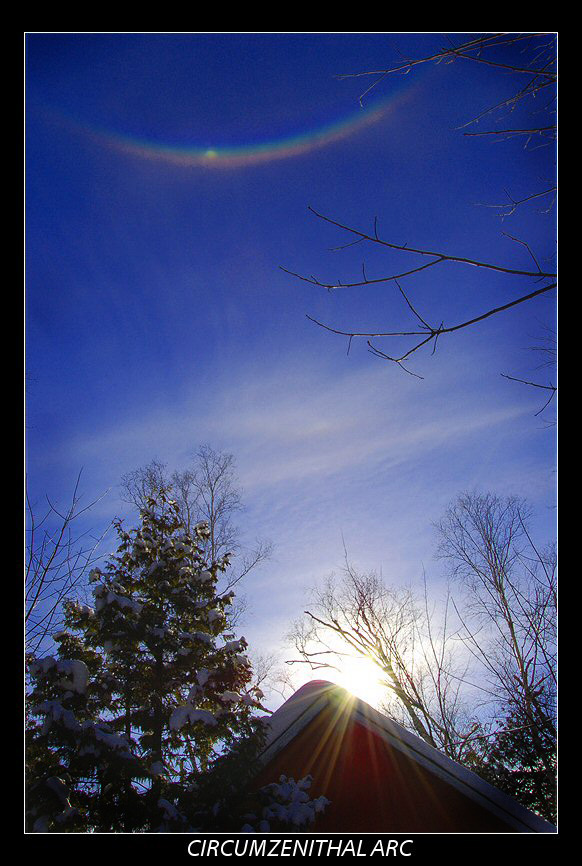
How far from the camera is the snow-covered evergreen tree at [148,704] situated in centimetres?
495

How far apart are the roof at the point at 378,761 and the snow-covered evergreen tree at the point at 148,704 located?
676mm

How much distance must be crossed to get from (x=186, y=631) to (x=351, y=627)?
289 inches

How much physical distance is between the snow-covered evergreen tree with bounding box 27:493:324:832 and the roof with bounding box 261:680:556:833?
0.68 metres

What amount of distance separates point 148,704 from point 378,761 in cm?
359

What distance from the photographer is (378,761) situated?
6.30 m

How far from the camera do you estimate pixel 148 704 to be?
23.9ft

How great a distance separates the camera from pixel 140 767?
522cm

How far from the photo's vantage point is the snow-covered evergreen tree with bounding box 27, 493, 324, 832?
495cm

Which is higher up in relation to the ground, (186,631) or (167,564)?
(167,564)

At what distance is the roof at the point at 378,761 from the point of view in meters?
5.83

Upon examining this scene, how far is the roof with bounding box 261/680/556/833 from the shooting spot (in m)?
5.83

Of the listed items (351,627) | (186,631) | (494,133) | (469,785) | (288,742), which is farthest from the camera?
(351,627)
